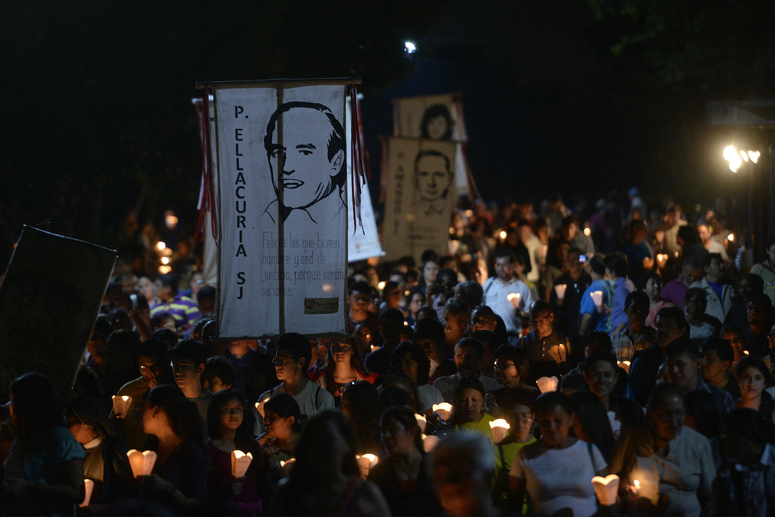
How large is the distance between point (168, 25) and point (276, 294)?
25.9ft

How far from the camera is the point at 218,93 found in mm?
8062

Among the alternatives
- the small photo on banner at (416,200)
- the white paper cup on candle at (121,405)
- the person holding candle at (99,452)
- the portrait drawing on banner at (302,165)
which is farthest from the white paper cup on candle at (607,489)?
the small photo on banner at (416,200)

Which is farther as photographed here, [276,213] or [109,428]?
[276,213]

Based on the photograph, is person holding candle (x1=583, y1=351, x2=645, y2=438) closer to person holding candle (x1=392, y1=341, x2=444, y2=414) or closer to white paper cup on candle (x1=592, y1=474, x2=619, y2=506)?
person holding candle (x1=392, y1=341, x2=444, y2=414)

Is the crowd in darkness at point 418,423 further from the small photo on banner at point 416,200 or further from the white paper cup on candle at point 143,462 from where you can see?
the small photo on banner at point 416,200

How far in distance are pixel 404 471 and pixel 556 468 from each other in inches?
31.9

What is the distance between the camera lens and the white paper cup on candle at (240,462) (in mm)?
5668

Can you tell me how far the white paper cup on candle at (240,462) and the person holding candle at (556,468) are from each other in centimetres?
151

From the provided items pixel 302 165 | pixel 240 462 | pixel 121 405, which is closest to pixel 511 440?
pixel 240 462

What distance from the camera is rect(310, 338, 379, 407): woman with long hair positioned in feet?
25.8

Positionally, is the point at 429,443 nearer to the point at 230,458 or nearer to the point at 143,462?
the point at 230,458

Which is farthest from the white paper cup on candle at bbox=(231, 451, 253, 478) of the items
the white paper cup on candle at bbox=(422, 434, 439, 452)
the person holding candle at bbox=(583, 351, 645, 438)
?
the person holding candle at bbox=(583, 351, 645, 438)

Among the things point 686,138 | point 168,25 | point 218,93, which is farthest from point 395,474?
point 686,138

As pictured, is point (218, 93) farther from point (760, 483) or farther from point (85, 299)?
point (760, 483)
